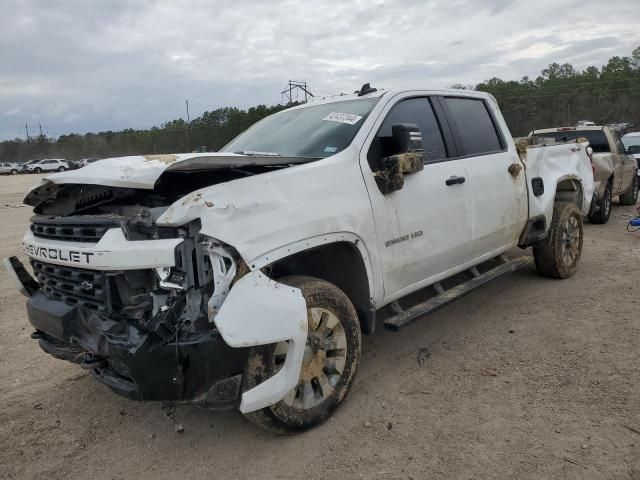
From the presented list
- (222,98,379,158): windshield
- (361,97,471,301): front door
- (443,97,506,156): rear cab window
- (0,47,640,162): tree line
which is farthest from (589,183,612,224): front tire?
(0,47,640,162): tree line

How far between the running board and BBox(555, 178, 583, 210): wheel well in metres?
1.41

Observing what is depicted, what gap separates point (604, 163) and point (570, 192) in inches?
174

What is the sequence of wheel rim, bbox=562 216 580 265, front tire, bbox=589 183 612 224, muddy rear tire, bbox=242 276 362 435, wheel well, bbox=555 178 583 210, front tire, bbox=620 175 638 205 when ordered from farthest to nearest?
front tire, bbox=620 175 638 205, front tire, bbox=589 183 612 224, wheel well, bbox=555 178 583 210, wheel rim, bbox=562 216 580 265, muddy rear tire, bbox=242 276 362 435

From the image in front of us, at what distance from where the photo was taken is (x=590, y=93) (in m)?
→ 50.4

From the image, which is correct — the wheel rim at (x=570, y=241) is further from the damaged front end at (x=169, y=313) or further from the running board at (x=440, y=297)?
the damaged front end at (x=169, y=313)

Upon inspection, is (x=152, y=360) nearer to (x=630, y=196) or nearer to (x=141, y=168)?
(x=141, y=168)

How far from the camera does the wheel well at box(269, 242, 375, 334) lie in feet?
10.9

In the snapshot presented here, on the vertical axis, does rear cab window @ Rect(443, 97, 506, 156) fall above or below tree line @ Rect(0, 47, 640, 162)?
below

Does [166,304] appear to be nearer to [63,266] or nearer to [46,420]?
[63,266]

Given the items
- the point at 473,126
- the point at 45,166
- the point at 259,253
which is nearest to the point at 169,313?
the point at 259,253

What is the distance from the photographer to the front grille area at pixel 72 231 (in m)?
2.71

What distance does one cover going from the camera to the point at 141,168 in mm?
2703

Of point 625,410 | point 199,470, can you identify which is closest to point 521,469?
point 625,410

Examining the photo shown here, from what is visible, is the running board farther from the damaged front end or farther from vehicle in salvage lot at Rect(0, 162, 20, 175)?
vehicle in salvage lot at Rect(0, 162, 20, 175)
